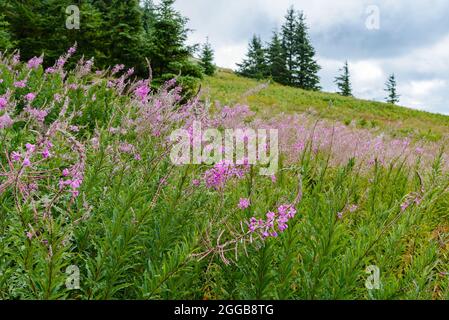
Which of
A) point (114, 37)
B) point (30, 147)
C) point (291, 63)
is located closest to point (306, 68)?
point (291, 63)

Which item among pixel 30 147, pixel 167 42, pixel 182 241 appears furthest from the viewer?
pixel 167 42

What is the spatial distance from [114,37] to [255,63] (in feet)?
175

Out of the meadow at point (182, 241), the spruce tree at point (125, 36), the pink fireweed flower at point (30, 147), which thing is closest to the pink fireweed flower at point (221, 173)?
the meadow at point (182, 241)

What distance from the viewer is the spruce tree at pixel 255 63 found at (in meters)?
65.4

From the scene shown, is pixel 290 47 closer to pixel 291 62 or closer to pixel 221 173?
pixel 291 62

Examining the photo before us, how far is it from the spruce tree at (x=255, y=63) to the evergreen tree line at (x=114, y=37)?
4406 centimetres

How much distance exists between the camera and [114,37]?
774 inches

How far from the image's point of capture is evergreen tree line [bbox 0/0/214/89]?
1688 cm

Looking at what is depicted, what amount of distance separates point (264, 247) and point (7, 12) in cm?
2536

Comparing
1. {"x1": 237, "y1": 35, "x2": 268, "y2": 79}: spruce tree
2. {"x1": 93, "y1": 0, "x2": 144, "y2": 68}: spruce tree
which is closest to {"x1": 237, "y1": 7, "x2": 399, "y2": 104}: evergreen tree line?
{"x1": 237, "y1": 35, "x2": 268, "y2": 79}: spruce tree

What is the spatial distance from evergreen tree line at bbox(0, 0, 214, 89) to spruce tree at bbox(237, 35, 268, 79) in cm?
4406

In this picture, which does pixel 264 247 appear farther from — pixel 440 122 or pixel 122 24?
pixel 440 122

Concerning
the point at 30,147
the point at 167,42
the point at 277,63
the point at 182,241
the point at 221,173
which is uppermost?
the point at 277,63
